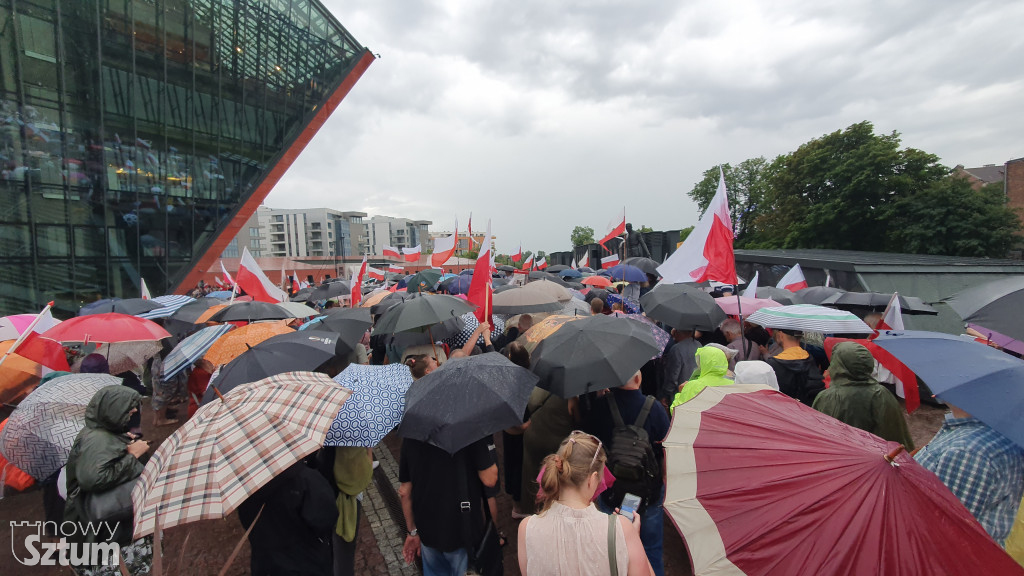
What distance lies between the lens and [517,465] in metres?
4.34

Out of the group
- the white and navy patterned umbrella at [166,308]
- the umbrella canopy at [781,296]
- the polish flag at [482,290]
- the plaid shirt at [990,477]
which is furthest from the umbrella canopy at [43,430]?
the umbrella canopy at [781,296]

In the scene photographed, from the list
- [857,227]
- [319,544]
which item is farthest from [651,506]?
[857,227]

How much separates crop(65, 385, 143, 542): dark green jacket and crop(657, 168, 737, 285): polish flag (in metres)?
4.96

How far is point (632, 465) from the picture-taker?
2623mm

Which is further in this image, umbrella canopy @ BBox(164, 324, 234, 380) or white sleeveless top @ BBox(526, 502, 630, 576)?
umbrella canopy @ BBox(164, 324, 234, 380)

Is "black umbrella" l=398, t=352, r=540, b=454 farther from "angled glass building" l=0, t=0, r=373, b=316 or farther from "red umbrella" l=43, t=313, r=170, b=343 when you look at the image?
"angled glass building" l=0, t=0, r=373, b=316

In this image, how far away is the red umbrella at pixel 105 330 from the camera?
4406 millimetres

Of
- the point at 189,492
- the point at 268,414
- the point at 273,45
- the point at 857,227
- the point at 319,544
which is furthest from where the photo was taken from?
the point at 857,227

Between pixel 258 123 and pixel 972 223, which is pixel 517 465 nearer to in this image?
pixel 258 123

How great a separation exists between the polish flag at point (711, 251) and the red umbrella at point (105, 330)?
5679 millimetres

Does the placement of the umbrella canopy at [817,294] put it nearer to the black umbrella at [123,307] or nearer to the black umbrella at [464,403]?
the black umbrella at [464,403]

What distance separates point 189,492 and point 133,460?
3.78 feet

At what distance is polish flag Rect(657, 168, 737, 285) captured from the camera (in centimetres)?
496

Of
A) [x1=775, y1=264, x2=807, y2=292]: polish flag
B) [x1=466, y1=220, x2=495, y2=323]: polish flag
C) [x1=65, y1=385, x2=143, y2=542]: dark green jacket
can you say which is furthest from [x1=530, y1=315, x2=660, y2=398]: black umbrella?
[x1=775, y1=264, x2=807, y2=292]: polish flag
